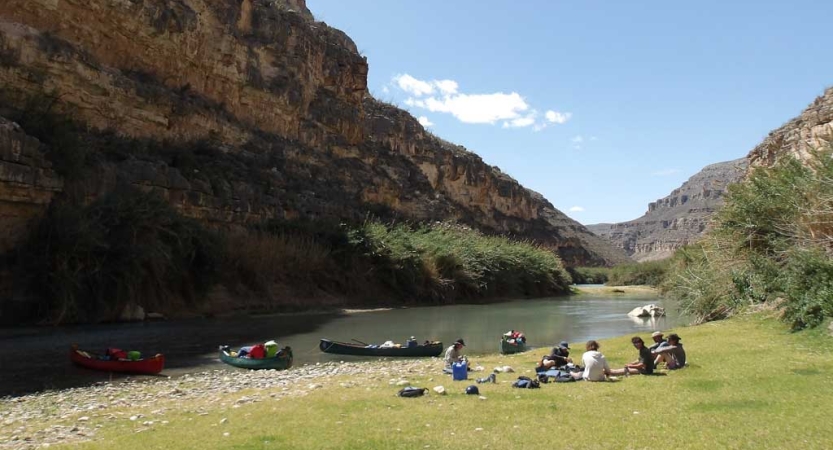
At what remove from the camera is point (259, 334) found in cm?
2430

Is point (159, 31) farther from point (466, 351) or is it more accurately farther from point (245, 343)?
point (466, 351)

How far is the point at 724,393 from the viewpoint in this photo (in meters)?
8.37

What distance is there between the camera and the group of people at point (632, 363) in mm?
10219

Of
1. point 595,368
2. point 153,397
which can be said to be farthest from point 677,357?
point 153,397

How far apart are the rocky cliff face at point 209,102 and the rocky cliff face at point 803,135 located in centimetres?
2878

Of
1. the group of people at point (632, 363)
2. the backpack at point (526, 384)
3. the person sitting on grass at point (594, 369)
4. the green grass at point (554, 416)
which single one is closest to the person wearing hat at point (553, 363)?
the group of people at point (632, 363)

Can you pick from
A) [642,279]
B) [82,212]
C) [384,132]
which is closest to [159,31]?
[82,212]

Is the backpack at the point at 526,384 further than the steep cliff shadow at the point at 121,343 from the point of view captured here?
No

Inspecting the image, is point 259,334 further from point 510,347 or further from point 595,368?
point 595,368

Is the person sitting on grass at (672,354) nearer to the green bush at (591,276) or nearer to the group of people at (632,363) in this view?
the group of people at (632,363)

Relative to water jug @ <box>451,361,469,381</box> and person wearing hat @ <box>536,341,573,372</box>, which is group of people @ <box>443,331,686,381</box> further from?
water jug @ <box>451,361,469,381</box>

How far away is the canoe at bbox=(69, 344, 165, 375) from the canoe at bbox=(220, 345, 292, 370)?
6.46 ft

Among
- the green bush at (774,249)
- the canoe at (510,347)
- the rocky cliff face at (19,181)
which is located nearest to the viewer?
the green bush at (774,249)

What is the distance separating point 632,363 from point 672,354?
29.4 inches
